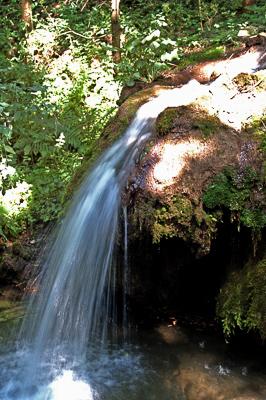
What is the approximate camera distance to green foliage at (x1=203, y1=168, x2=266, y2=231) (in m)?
3.48

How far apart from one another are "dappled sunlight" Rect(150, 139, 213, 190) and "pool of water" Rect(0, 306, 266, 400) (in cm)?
131

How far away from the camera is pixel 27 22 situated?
9.04 m

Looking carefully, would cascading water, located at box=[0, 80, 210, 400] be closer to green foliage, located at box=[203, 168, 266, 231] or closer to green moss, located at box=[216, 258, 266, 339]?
green foliage, located at box=[203, 168, 266, 231]

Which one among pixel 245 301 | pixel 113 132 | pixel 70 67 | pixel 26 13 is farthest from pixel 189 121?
pixel 26 13

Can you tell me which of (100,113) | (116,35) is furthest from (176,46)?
(100,113)

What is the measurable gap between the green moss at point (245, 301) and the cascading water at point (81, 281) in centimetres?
95

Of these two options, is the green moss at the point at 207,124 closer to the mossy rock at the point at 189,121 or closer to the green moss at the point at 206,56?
the mossy rock at the point at 189,121

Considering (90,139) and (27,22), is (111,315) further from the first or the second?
(27,22)

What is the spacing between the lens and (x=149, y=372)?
3.55 meters

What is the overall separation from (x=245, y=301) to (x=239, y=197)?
29.9 inches

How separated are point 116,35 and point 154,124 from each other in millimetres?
4570

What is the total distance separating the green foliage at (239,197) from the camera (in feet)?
11.4

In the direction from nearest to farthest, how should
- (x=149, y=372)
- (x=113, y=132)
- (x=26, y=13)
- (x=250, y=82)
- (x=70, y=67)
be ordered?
(x=149, y=372) → (x=250, y=82) → (x=113, y=132) → (x=70, y=67) → (x=26, y=13)

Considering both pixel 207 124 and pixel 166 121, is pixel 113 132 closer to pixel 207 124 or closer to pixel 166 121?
pixel 166 121
